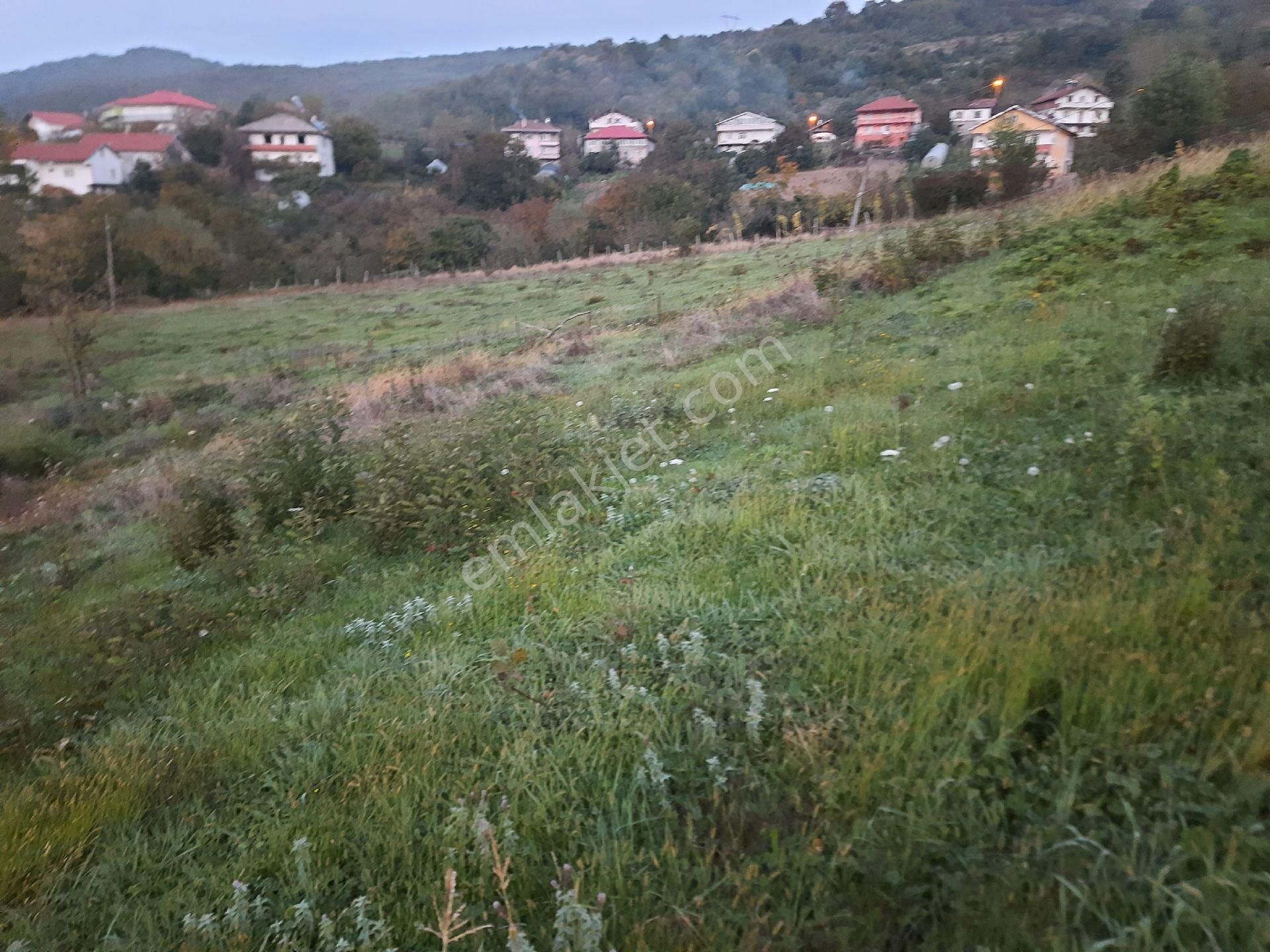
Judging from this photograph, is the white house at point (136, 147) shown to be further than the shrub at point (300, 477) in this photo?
Yes

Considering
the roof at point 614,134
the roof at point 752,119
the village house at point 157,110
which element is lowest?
the roof at point 752,119

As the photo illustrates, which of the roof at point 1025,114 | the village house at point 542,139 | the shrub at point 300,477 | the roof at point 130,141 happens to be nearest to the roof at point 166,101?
the roof at point 130,141

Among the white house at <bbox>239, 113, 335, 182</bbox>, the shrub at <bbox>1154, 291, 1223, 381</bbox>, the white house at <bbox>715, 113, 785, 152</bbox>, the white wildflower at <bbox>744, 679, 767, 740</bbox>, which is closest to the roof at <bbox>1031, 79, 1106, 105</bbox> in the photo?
the white house at <bbox>715, 113, 785, 152</bbox>

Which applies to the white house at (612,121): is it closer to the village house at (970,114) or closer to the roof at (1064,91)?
the village house at (970,114)

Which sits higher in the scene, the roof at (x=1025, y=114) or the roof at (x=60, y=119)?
the roof at (x=60, y=119)

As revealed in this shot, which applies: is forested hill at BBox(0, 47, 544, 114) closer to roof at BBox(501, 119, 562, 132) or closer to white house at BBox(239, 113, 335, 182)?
white house at BBox(239, 113, 335, 182)

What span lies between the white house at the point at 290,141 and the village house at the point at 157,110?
8.26 m

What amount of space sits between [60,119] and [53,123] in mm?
773

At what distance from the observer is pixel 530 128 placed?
234ft

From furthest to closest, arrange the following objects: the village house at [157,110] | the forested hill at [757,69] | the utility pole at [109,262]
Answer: the village house at [157,110], the utility pole at [109,262], the forested hill at [757,69]

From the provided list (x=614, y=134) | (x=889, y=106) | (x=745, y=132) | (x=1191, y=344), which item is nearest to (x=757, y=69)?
(x=614, y=134)

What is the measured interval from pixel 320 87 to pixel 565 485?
117774mm

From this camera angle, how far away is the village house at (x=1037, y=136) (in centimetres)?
1941

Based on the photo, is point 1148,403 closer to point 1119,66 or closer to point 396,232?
point 1119,66
